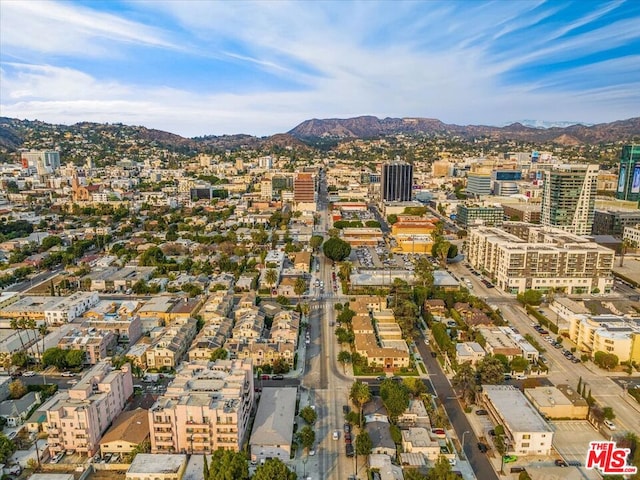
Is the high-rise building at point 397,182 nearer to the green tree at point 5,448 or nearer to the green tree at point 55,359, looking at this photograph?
the green tree at point 55,359

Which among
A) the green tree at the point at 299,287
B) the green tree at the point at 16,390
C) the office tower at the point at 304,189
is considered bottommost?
the green tree at the point at 16,390

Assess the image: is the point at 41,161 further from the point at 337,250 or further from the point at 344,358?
the point at 344,358

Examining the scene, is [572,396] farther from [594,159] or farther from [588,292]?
[594,159]

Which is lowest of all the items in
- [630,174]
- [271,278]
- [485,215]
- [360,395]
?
[360,395]

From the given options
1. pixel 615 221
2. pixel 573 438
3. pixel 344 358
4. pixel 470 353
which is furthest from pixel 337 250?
pixel 615 221

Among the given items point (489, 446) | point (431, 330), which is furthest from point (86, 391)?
point (431, 330)

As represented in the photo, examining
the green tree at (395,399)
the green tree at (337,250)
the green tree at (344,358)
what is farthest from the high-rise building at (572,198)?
the green tree at (395,399)

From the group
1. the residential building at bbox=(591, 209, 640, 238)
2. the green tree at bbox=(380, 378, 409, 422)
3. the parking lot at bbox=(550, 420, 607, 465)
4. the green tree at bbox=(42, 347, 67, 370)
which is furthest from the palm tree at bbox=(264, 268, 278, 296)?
the residential building at bbox=(591, 209, 640, 238)
